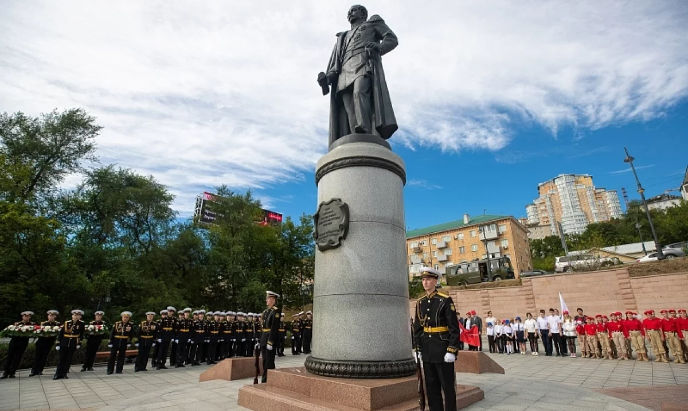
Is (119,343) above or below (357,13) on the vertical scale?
below

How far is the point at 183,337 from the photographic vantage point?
13.2 metres

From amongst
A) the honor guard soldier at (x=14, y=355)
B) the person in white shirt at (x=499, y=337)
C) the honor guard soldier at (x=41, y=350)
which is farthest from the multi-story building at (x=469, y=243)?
the honor guard soldier at (x=14, y=355)

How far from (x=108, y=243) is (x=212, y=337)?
592 inches

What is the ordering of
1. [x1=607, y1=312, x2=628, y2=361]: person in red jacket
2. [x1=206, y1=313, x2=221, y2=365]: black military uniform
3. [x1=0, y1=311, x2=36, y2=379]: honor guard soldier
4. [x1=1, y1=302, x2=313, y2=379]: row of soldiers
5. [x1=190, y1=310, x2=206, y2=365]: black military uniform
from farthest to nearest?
[x1=206, y1=313, x2=221, y2=365]: black military uniform, [x1=190, y1=310, x2=206, y2=365]: black military uniform, [x1=607, y1=312, x2=628, y2=361]: person in red jacket, [x1=1, y1=302, x2=313, y2=379]: row of soldiers, [x1=0, y1=311, x2=36, y2=379]: honor guard soldier

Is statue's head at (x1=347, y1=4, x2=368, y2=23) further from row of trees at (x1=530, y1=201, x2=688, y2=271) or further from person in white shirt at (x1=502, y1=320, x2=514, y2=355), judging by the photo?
row of trees at (x1=530, y1=201, x2=688, y2=271)

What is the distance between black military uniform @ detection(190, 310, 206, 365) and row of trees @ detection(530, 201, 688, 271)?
50.6m

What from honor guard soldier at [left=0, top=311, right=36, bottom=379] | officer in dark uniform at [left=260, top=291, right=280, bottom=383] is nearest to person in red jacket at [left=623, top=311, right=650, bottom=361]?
officer in dark uniform at [left=260, top=291, right=280, bottom=383]

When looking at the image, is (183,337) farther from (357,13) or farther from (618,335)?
(618,335)

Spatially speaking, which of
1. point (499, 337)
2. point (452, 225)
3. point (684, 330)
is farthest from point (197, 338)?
point (452, 225)

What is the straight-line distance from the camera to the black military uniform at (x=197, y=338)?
13641 mm

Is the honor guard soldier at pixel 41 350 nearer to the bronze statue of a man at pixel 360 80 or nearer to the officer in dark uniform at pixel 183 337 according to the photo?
the officer in dark uniform at pixel 183 337

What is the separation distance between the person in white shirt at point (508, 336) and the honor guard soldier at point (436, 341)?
14.4 m

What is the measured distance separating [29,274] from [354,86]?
19.2 meters

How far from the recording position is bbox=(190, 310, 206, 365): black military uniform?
44.8 ft
